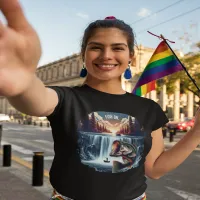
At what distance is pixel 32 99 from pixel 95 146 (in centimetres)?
59

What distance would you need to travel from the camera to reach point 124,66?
186 centimetres

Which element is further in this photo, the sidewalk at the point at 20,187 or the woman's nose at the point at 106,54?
the sidewalk at the point at 20,187

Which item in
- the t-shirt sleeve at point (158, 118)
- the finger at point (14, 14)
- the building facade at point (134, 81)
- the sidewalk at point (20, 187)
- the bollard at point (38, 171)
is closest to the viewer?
the finger at point (14, 14)

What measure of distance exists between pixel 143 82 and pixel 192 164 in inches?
287

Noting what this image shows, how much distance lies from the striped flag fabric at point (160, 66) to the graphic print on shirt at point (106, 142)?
83.0 inches

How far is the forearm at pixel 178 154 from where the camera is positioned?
78.4 inches

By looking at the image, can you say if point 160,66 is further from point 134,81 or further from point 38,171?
point 134,81

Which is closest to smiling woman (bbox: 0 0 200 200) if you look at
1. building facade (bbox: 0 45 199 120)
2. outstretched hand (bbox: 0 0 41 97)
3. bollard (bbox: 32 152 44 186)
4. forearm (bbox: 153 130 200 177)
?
forearm (bbox: 153 130 200 177)

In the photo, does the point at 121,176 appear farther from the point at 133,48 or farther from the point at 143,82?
the point at 143,82

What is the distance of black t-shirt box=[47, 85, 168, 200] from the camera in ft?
5.42

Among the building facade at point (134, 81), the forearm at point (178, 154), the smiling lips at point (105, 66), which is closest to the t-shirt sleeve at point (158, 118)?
the forearm at point (178, 154)

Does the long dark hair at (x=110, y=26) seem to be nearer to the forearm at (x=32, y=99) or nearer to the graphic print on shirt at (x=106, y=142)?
the graphic print on shirt at (x=106, y=142)

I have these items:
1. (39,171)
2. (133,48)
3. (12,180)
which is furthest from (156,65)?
(12,180)

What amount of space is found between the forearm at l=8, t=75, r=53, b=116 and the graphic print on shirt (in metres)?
0.40
